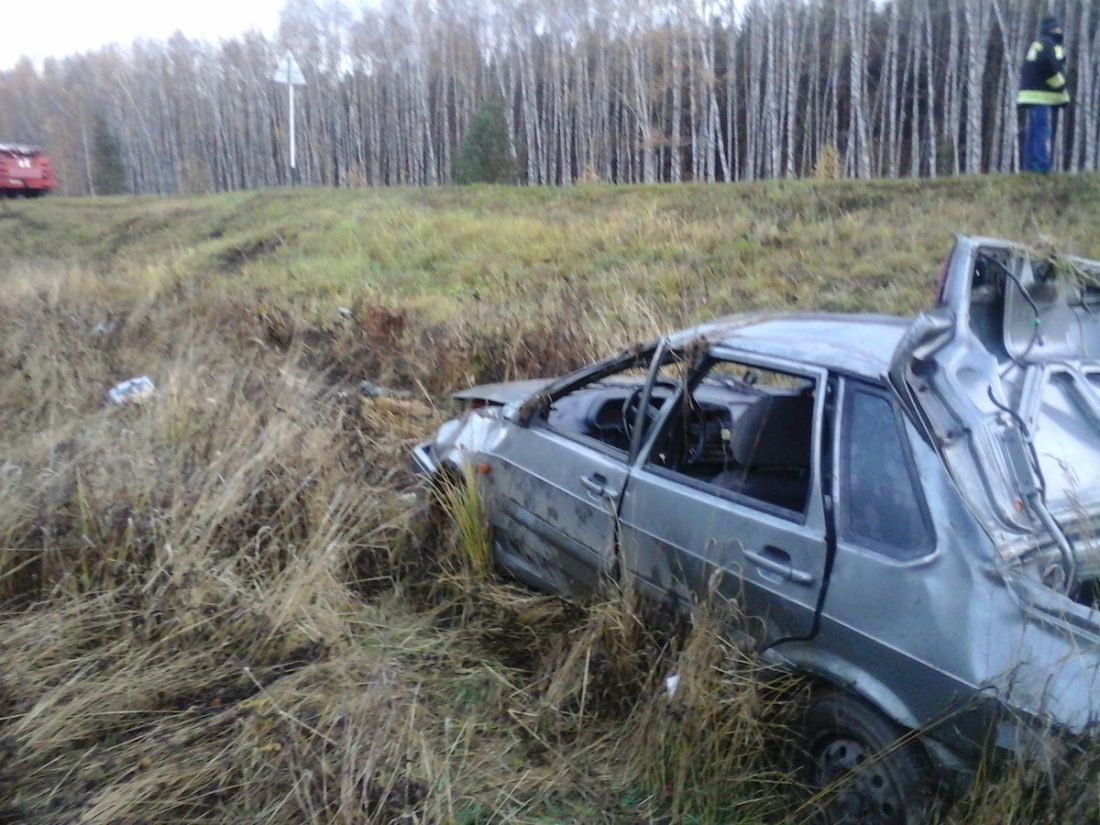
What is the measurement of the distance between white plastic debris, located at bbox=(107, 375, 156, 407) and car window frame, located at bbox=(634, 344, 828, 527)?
378cm

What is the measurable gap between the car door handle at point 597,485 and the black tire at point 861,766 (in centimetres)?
118

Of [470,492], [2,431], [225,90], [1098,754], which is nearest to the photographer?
[1098,754]

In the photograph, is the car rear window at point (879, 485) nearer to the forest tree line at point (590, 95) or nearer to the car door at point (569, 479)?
the car door at point (569, 479)

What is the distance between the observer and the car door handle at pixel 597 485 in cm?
382

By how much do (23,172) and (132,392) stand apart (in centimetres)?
2859

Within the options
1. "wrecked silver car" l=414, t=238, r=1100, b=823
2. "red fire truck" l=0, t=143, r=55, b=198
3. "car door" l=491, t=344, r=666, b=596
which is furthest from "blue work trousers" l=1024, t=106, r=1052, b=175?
"red fire truck" l=0, t=143, r=55, b=198

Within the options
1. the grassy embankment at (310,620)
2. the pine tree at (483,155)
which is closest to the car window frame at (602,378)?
the grassy embankment at (310,620)

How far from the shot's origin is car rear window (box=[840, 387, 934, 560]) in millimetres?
2766

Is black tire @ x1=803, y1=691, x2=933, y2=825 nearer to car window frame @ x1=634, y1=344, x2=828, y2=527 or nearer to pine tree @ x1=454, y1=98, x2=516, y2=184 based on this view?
car window frame @ x1=634, y1=344, x2=828, y2=527

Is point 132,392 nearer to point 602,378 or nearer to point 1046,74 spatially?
point 602,378

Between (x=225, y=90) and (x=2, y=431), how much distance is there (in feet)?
165

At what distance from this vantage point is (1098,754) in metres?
2.29

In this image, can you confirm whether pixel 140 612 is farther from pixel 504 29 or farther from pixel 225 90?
pixel 225 90

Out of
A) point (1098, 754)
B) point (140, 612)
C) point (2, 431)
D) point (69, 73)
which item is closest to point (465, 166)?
point (2, 431)
